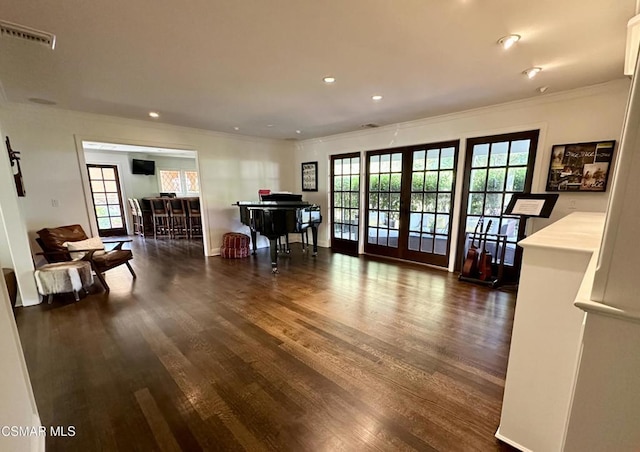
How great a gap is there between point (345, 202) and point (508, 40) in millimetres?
3935

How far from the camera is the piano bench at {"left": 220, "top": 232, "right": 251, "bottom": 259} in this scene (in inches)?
205

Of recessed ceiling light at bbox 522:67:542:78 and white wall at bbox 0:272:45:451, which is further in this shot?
recessed ceiling light at bbox 522:67:542:78

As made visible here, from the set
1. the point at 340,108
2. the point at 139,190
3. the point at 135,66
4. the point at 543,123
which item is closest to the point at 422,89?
the point at 340,108

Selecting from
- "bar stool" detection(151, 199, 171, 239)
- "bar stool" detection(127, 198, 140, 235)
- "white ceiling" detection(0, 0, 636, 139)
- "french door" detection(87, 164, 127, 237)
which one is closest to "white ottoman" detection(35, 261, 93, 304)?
"white ceiling" detection(0, 0, 636, 139)

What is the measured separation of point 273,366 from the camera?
6.54 feet

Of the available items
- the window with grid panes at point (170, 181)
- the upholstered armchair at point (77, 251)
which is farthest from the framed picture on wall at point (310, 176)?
the window with grid panes at point (170, 181)

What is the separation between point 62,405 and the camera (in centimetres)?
164

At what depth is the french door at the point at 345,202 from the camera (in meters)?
5.47

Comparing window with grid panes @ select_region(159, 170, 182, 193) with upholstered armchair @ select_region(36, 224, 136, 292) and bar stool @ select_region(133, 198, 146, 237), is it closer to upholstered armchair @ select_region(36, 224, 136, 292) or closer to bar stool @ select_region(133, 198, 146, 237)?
bar stool @ select_region(133, 198, 146, 237)

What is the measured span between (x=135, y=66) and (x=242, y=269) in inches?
119

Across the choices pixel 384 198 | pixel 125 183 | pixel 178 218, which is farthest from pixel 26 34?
pixel 125 183

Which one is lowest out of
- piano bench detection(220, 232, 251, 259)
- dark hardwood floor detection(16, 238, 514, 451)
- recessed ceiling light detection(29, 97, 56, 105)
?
dark hardwood floor detection(16, 238, 514, 451)

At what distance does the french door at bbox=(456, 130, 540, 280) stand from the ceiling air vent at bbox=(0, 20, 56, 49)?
4.71 meters

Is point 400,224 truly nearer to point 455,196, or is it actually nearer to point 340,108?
point 455,196
